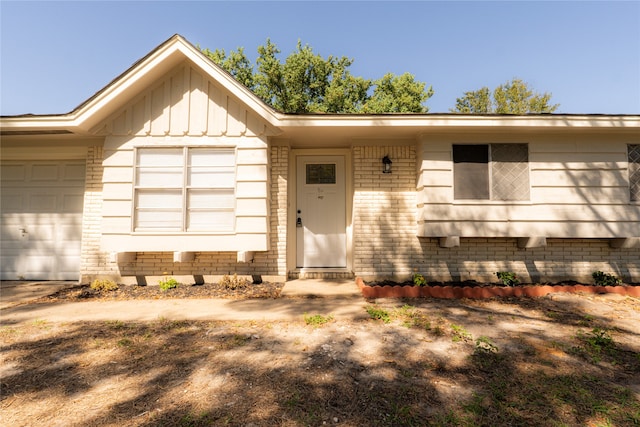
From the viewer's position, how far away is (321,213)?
6926mm

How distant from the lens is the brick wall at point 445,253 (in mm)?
6148

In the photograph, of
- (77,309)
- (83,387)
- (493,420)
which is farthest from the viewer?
(77,309)

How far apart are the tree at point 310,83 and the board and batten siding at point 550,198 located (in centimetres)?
1656

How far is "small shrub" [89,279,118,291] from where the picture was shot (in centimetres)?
566

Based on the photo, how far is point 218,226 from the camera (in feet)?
19.0

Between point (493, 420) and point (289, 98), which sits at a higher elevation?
point (289, 98)

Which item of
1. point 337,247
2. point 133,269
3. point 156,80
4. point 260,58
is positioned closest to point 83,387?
point 133,269

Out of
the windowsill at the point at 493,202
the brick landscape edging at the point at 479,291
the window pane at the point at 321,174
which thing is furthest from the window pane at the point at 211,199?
the windowsill at the point at 493,202

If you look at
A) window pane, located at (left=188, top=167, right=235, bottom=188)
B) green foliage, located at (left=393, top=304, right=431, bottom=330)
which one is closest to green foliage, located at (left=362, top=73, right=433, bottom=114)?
window pane, located at (left=188, top=167, right=235, bottom=188)

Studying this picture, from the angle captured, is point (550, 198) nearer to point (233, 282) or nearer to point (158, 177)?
point (233, 282)

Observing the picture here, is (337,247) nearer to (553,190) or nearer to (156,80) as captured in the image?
(553,190)

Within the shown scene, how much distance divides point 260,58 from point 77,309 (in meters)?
22.0

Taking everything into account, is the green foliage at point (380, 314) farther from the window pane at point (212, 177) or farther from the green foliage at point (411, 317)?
the window pane at point (212, 177)

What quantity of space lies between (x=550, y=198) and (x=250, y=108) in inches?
254
